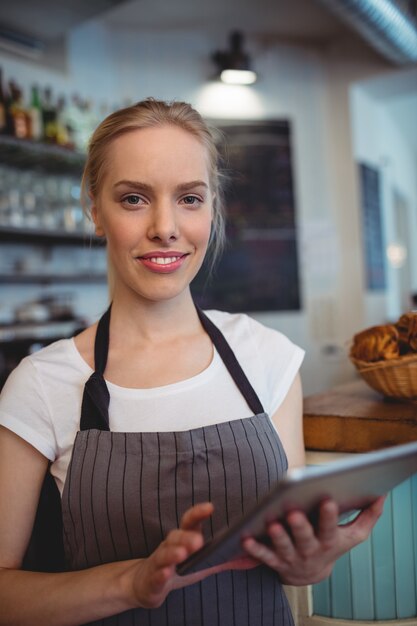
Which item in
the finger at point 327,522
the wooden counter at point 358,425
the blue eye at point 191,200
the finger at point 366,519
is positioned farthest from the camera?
the wooden counter at point 358,425

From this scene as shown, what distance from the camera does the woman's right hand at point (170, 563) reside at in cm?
72

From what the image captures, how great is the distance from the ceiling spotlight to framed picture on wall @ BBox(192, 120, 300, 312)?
28 centimetres

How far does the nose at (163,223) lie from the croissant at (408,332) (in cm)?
56

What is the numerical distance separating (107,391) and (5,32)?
2.74 meters

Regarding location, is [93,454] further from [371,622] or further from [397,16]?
[397,16]

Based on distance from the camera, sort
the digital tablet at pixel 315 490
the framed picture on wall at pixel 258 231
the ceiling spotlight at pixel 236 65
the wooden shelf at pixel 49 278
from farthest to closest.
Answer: the framed picture on wall at pixel 258 231 < the ceiling spotlight at pixel 236 65 < the wooden shelf at pixel 49 278 < the digital tablet at pixel 315 490

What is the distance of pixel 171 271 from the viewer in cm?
108

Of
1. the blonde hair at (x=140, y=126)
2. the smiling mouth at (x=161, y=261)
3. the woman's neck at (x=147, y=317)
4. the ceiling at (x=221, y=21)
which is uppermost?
the ceiling at (x=221, y=21)

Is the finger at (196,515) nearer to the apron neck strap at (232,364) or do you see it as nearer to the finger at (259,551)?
the finger at (259,551)

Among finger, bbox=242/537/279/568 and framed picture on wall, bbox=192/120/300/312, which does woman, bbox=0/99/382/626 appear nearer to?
finger, bbox=242/537/279/568

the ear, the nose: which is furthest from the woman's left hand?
the ear

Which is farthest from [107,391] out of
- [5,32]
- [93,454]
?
[5,32]

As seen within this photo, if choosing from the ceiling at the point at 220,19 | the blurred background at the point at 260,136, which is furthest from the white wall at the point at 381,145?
the ceiling at the point at 220,19

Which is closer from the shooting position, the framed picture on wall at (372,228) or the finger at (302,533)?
the finger at (302,533)
